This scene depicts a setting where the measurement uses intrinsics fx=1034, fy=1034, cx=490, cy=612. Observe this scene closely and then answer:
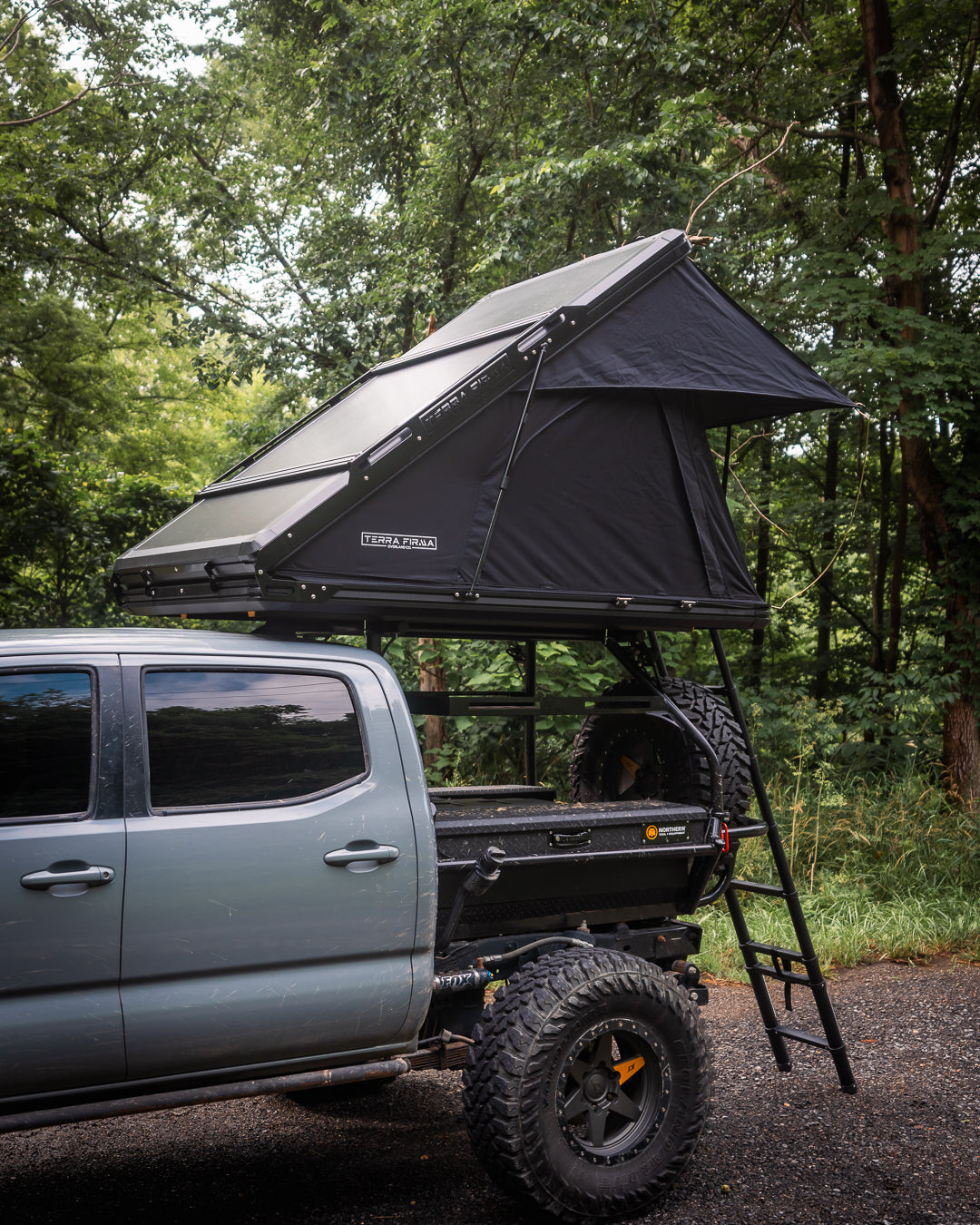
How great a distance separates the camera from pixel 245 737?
11.2ft

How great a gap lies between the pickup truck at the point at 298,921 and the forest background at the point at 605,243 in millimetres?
4143

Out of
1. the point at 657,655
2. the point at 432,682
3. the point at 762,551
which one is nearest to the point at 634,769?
the point at 657,655

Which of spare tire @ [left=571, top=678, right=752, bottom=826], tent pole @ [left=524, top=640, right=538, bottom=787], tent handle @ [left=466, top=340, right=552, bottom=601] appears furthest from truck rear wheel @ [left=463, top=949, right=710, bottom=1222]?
tent pole @ [left=524, top=640, right=538, bottom=787]

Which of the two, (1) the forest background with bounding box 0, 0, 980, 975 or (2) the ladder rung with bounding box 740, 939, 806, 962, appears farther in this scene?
(1) the forest background with bounding box 0, 0, 980, 975

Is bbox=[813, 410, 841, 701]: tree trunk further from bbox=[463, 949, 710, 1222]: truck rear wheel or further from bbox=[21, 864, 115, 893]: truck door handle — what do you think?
bbox=[21, 864, 115, 893]: truck door handle

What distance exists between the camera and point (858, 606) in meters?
17.8

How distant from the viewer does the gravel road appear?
12.6ft

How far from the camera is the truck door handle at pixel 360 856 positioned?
11.0 ft

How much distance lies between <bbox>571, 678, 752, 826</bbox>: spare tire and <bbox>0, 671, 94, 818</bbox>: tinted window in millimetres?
2708

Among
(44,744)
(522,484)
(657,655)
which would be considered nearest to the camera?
(44,744)

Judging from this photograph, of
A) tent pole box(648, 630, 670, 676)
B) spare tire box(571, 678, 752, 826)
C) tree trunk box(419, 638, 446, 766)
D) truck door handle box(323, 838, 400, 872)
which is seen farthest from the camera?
tree trunk box(419, 638, 446, 766)

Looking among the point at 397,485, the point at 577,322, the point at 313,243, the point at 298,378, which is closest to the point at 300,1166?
the point at 397,485

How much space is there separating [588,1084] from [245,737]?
183 cm

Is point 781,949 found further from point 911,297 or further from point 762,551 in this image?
point 762,551
